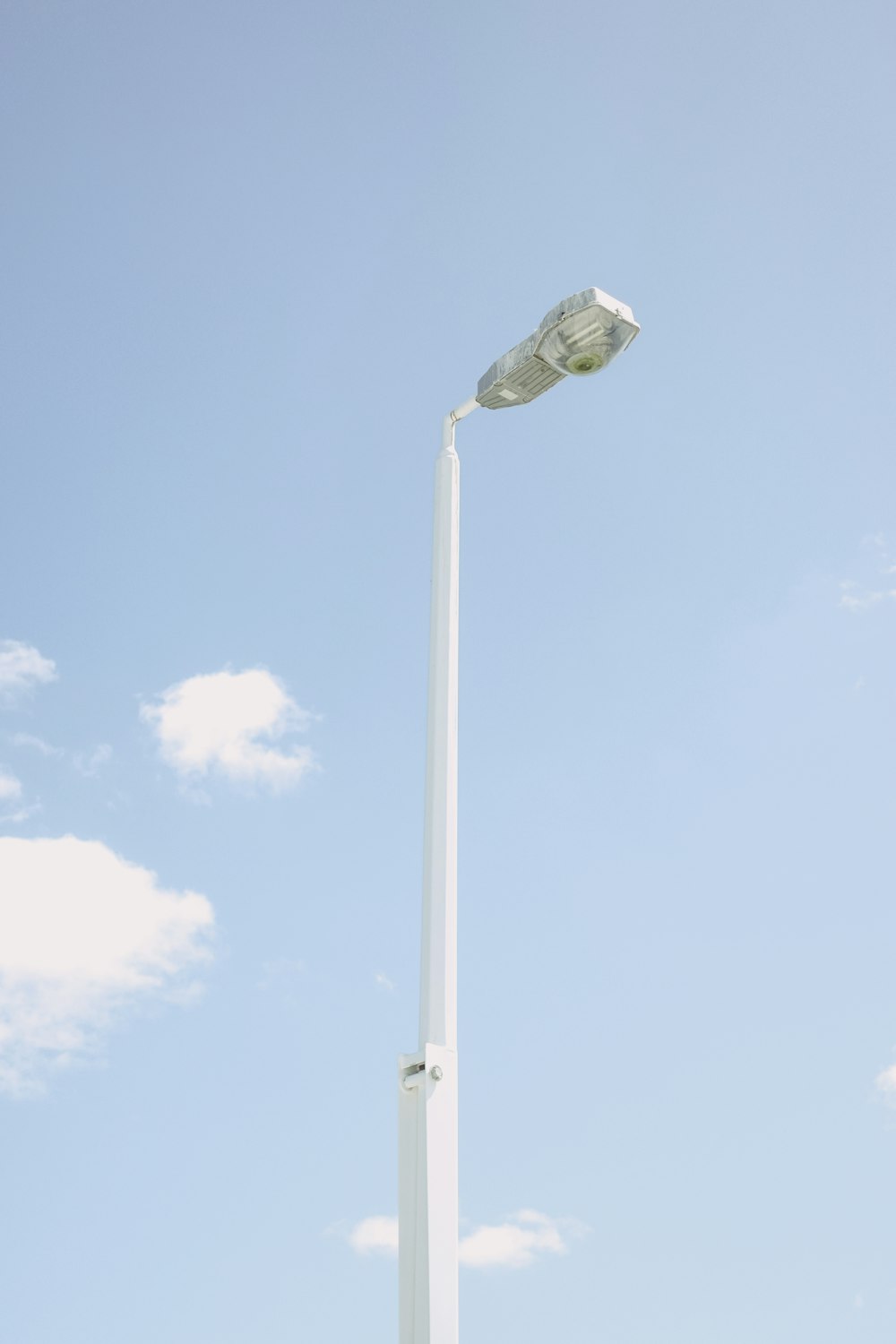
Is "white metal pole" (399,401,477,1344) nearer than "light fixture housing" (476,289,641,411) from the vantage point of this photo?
Yes

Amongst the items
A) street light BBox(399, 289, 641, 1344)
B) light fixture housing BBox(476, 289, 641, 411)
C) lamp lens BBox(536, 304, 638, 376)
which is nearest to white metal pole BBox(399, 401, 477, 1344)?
street light BBox(399, 289, 641, 1344)

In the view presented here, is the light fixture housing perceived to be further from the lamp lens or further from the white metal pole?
the white metal pole

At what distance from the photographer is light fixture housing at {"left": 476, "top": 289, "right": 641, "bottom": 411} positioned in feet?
20.2

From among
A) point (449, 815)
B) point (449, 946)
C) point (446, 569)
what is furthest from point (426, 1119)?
point (446, 569)

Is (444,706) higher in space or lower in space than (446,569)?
lower

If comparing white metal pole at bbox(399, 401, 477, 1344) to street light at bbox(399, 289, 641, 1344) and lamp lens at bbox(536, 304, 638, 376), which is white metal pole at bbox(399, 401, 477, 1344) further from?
lamp lens at bbox(536, 304, 638, 376)

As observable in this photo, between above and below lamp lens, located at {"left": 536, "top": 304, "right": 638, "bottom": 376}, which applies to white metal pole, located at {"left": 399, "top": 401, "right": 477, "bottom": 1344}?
below

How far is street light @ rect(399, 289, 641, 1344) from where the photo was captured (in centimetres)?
484

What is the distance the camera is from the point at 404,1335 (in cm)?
481

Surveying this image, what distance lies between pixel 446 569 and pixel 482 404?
908 mm

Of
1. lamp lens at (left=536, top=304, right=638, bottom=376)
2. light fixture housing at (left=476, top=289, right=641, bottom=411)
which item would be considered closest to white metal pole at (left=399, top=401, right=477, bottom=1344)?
light fixture housing at (left=476, top=289, right=641, bottom=411)

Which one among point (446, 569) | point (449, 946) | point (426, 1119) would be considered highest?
point (446, 569)

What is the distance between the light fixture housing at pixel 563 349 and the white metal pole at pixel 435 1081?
117 cm

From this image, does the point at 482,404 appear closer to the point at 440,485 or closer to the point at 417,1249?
the point at 440,485
